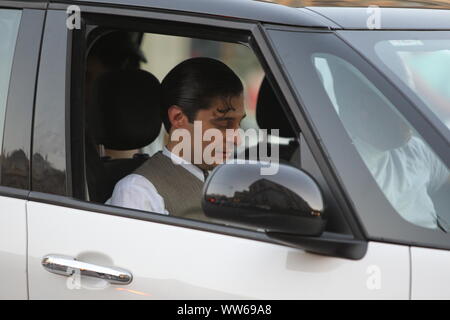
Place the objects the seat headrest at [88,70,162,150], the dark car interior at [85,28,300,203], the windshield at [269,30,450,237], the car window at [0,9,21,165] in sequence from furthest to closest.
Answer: the seat headrest at [88,70,162,150] → the dark car interior at [85,28,300,203] → the car window at [0,9,21,165] → the windshield at [269,30,450,237]

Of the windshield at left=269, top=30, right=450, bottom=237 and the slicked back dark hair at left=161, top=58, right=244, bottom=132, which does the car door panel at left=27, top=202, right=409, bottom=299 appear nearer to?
the windshield at left=269, top=30, right=450, bottom=237

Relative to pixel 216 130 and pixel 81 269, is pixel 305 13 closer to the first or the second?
pixel 216 130

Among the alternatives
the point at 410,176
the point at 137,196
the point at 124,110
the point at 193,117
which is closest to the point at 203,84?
the point at 193,117

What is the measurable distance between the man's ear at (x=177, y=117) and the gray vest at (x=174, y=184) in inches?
5.2

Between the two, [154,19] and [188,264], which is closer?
[188,264]

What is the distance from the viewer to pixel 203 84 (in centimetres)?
317

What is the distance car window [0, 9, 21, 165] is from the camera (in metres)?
2.78

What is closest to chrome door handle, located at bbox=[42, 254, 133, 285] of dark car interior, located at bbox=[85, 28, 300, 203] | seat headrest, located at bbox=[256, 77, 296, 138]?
dark car interior, located at bbox=[85, 28, 300, 203]

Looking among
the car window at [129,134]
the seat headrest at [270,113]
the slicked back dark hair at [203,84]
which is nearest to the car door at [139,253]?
the car window at [129,134]

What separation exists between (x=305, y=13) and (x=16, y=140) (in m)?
0.89

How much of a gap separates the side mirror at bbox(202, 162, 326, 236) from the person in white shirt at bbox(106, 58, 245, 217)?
2.72 feet

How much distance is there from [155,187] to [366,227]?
96 centimetres

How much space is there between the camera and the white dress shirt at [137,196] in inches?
115
